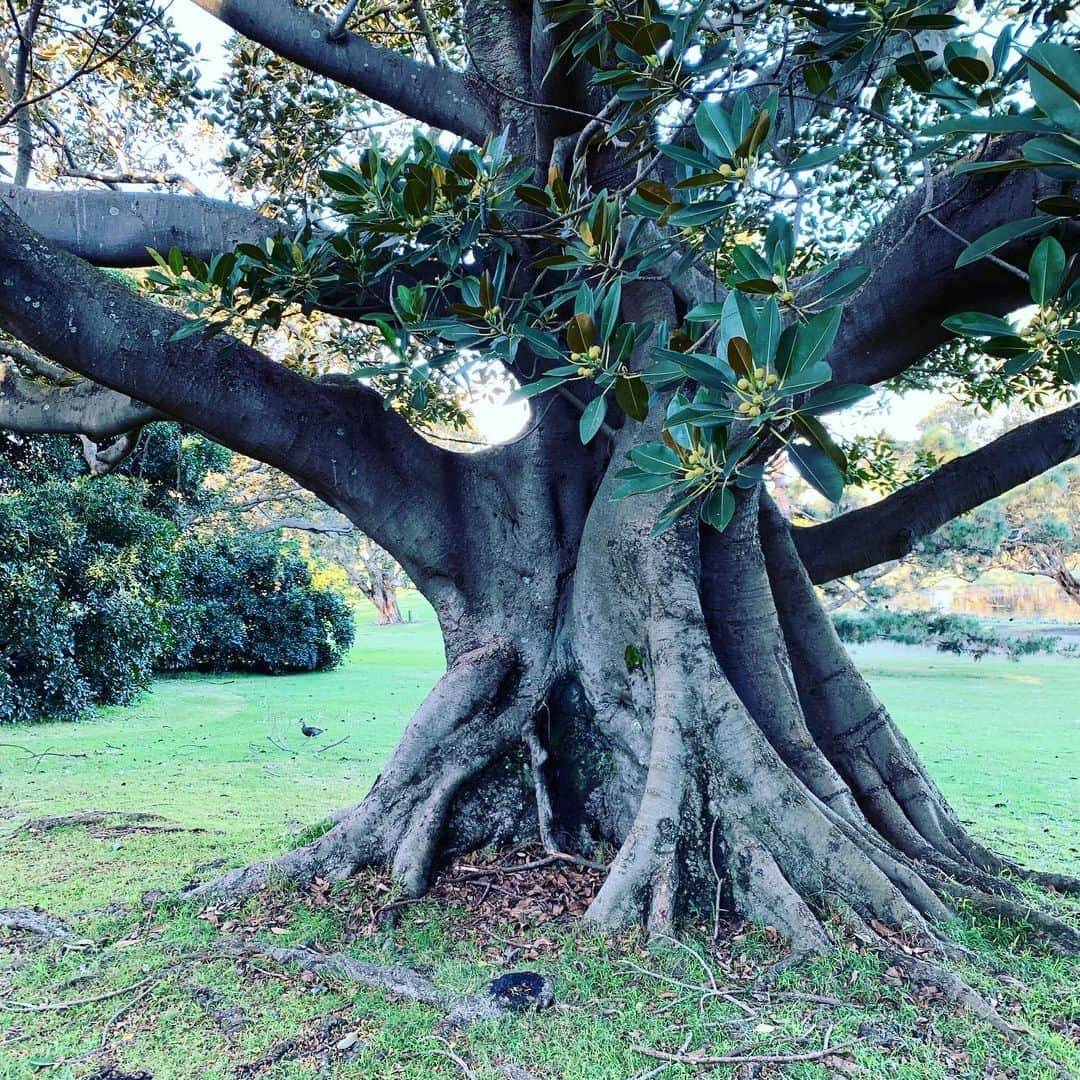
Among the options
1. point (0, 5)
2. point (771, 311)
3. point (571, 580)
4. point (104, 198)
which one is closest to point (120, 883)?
point (571, 580)

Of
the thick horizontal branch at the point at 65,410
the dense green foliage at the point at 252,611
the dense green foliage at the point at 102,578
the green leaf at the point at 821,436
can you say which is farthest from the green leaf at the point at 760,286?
the dense green foliage at the point at 252,611

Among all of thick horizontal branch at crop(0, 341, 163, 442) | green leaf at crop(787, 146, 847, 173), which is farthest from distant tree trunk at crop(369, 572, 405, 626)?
green leaf at crop(787, 146, 847, 173)

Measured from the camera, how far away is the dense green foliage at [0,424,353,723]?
27.6 feet

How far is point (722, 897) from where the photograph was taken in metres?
2.95

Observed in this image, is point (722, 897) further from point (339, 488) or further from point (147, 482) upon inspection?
point (147, 482)

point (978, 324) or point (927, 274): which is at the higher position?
point (927, 274)

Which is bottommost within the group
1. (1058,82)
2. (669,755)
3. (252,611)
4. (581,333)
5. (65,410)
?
(669,755)

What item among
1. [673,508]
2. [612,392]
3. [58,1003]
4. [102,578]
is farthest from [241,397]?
[102,578]

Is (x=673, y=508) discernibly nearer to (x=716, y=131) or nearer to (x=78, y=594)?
(x=716, y=131)

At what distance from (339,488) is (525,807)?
1.56 metres

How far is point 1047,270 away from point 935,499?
283cm

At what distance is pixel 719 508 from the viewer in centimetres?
182

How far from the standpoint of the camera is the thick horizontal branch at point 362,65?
3.70m

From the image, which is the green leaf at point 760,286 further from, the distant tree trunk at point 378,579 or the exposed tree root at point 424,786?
the distant tree trunk at point 378,579
